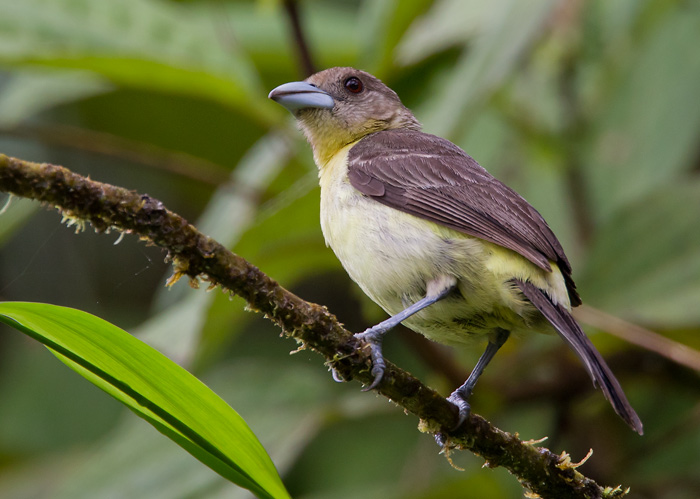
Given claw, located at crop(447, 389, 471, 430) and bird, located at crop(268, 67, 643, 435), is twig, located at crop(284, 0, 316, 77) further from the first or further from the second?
claw, located at crop(447, 389, 471, 430)

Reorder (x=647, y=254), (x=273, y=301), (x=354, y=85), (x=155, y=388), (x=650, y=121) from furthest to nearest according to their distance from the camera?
(x=650, y=121) < (x=647, y=254) < (x=354, y=85) < (x=273, y=301) < (x=155, y=388)

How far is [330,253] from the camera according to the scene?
10.6ft

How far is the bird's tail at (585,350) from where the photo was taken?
1.81 m

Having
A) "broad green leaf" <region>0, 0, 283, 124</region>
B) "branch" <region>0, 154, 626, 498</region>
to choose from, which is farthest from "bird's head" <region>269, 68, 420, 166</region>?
"branch" <region>0, 154, 626, 498</region>

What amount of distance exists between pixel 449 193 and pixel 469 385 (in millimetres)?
605

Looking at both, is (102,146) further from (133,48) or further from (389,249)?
(389,249)

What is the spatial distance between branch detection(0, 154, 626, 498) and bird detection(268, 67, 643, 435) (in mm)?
122

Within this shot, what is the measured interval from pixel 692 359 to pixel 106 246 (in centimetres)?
430

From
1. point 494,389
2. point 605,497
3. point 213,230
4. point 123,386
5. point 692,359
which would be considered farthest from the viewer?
point 213,230

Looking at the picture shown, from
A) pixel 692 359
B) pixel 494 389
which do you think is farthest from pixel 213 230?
pixel 692 359

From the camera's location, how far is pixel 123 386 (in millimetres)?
1380

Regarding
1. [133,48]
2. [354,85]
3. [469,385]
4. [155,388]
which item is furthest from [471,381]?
[133,48]

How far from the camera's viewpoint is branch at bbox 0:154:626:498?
144 cm

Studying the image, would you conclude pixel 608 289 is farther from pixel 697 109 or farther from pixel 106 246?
pixel 106 246
